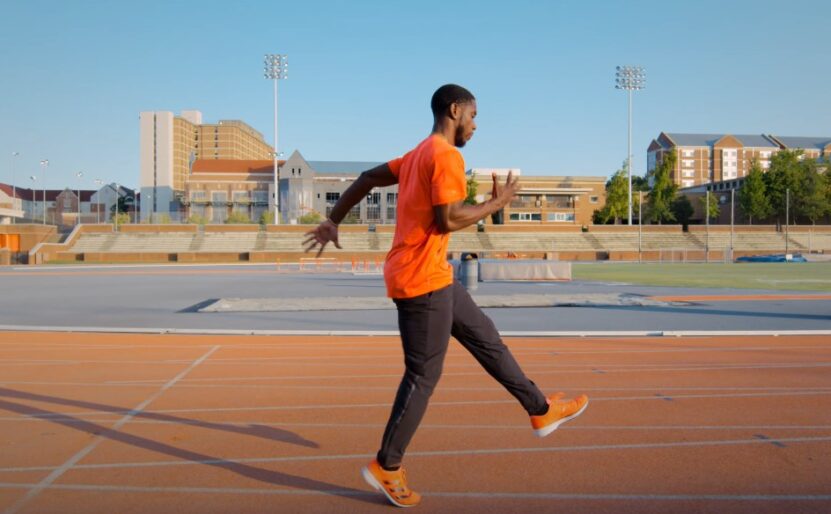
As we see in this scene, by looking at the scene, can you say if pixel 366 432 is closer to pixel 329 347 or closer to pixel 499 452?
pixel 499 452

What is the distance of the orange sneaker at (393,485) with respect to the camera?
3.25 m

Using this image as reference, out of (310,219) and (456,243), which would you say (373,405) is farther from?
(310,219)

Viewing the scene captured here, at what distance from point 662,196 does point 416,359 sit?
90.6 metres

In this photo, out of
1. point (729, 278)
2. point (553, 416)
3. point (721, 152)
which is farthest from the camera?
point (721, 152)

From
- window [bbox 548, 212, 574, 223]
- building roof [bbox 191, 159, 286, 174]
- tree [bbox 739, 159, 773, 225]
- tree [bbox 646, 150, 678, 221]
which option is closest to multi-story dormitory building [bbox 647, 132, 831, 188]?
tree [bbox 646, 150, 678, 221]

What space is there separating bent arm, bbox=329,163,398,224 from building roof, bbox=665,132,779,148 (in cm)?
13739

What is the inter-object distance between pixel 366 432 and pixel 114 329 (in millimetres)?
7758

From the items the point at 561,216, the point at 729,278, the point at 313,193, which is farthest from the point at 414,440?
the point at 313,193

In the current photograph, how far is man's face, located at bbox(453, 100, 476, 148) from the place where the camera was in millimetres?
3387


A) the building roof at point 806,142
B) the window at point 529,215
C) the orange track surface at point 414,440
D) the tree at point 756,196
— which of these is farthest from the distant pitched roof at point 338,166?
the orange track surface at point 414,440

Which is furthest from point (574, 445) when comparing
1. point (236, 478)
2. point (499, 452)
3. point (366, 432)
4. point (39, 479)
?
point (39, 479)

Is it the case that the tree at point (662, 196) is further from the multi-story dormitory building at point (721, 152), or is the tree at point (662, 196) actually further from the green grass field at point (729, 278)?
the green grass field at point (729, 278)

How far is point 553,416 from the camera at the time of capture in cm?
385

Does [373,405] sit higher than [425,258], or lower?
lower
